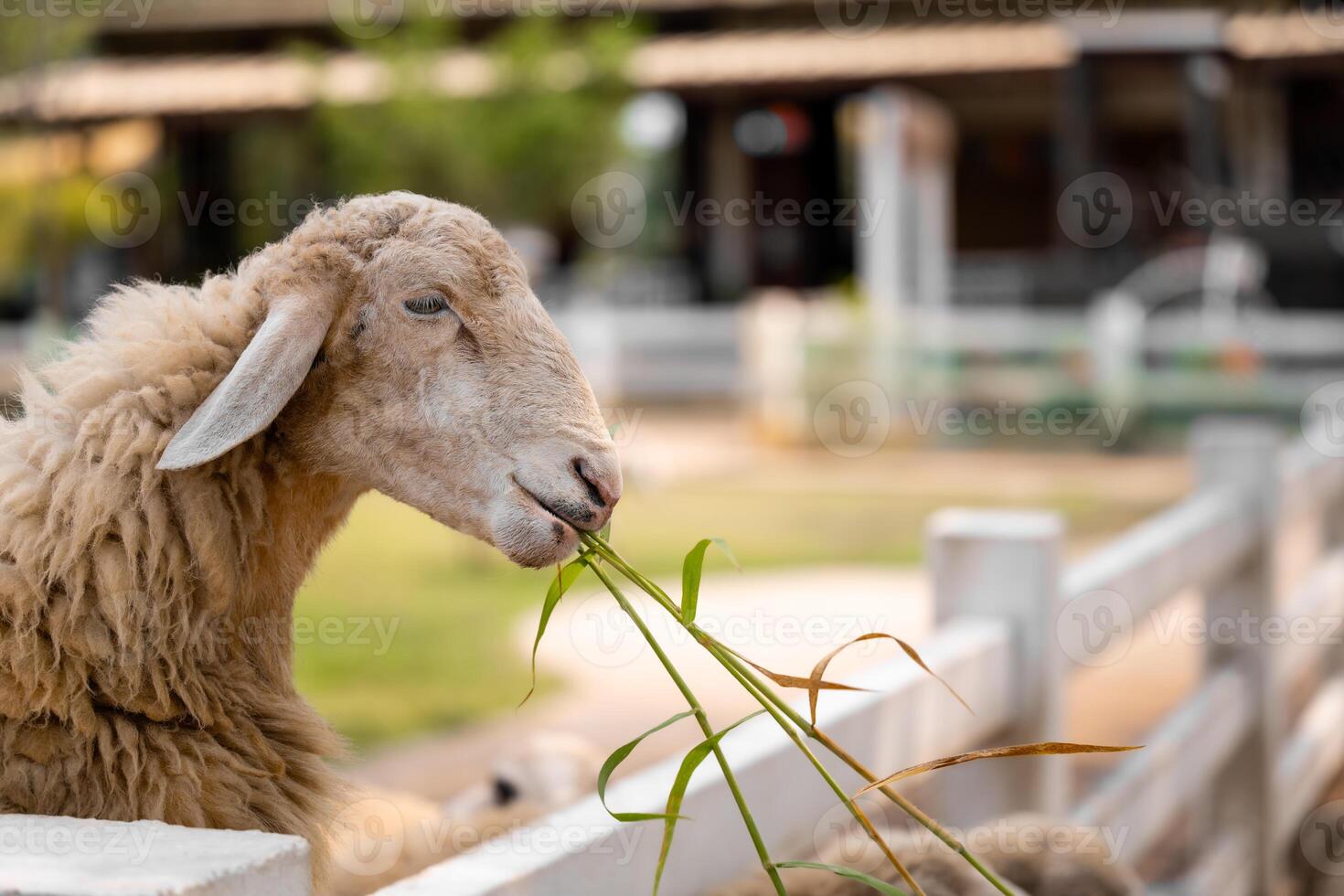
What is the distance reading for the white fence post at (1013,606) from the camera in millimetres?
2891

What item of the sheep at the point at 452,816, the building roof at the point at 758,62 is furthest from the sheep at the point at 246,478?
the building roof at the point at 758,62

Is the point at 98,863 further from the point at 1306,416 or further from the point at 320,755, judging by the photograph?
the point at 1306,416

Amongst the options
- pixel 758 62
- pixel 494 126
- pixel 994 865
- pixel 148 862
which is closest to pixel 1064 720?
pixel 994 865

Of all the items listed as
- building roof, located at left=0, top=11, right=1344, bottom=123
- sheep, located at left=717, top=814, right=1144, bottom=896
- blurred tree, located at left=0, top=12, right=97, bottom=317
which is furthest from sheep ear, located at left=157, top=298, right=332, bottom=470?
building roof, located at left=0, top=11, right=1344, bottom=123

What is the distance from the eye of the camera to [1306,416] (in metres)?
12.3

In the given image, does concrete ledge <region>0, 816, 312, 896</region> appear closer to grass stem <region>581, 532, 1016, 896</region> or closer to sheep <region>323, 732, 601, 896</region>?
grass stem <region>581, 532, 1016, 896</region>

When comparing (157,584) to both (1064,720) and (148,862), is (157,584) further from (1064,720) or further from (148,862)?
(1064,720)

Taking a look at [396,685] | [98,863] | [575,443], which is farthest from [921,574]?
[98,863]

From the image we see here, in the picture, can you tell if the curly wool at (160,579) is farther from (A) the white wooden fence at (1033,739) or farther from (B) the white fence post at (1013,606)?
(B) the white fence post at (1013,606)

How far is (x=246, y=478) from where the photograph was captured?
1.78 metres

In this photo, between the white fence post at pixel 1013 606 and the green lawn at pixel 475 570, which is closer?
the white fence post at pixel 1013 606

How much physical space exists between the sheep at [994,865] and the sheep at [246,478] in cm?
63

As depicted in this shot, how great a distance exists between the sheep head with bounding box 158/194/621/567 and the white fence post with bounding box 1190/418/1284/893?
329 centimetres

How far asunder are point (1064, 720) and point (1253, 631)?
5.54ft
